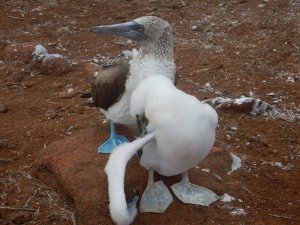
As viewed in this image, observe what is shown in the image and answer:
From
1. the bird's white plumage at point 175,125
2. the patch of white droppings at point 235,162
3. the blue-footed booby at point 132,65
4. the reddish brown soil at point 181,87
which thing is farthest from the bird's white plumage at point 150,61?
the patch of white droppings at point 235,162

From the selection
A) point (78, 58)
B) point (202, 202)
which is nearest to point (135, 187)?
point (202, 202)

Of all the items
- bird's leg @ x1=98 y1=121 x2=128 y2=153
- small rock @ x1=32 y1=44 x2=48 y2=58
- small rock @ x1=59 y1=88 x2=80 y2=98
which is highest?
bird's leg @ x1=98 y1=121 x2=128 y2=153

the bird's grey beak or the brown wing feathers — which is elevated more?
the bird's grey beak

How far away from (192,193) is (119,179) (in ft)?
2.41

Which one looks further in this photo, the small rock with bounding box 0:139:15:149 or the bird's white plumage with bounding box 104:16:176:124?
the small rock with bounding box 0:139:15:149

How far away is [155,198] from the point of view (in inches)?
124

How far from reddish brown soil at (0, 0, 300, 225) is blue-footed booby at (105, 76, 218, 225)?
34 centimetres

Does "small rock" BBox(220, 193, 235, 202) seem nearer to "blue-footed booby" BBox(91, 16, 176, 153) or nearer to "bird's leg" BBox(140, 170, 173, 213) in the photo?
"bird's leg" BBox(140, 170, 173, 213)

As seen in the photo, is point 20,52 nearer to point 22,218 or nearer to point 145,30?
point 145,30

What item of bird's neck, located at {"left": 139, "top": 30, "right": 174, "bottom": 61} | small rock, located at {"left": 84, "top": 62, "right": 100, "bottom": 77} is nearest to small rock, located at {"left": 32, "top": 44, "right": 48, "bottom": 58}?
small rock, located at {"left": 84, "top": 62, "right": 100, "bottom": 77}

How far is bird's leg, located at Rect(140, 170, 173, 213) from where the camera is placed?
3.16 metres

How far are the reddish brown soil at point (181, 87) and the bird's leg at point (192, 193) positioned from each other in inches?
1.8

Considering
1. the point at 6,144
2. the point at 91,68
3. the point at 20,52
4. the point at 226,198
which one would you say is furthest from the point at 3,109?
the point at 226,198

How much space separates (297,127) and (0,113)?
100 inches
